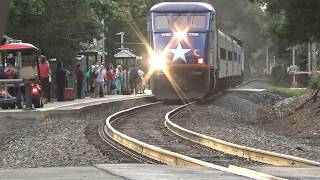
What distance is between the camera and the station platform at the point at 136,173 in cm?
859

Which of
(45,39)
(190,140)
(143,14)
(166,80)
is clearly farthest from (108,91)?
(143,14)

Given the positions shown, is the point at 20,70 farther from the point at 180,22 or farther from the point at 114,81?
the point at 114,81

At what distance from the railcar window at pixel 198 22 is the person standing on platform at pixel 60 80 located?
5780 millimetres

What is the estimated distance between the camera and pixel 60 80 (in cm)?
2714

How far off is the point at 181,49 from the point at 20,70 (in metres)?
7.61

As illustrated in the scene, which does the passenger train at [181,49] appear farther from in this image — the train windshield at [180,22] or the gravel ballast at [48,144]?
the gravel ballast at [48,144]

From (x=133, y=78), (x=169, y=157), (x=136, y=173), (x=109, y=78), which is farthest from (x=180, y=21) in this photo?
(x=136, y=173)

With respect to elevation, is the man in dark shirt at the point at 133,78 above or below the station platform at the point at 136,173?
above

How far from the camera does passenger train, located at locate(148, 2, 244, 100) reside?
27.1m

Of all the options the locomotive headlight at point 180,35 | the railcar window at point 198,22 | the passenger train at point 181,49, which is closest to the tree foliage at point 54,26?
the passenger train at point 181,49

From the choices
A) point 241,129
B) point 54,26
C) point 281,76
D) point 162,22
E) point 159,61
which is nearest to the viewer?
point 241,129

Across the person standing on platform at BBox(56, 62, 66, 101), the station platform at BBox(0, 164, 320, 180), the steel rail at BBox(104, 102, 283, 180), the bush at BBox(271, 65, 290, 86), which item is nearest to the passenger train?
the person standing on platform at BBox(56, 62, 66, 101)

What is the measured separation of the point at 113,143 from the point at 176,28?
14.3m

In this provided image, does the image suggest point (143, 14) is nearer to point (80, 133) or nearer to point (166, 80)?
point (166, 80)
